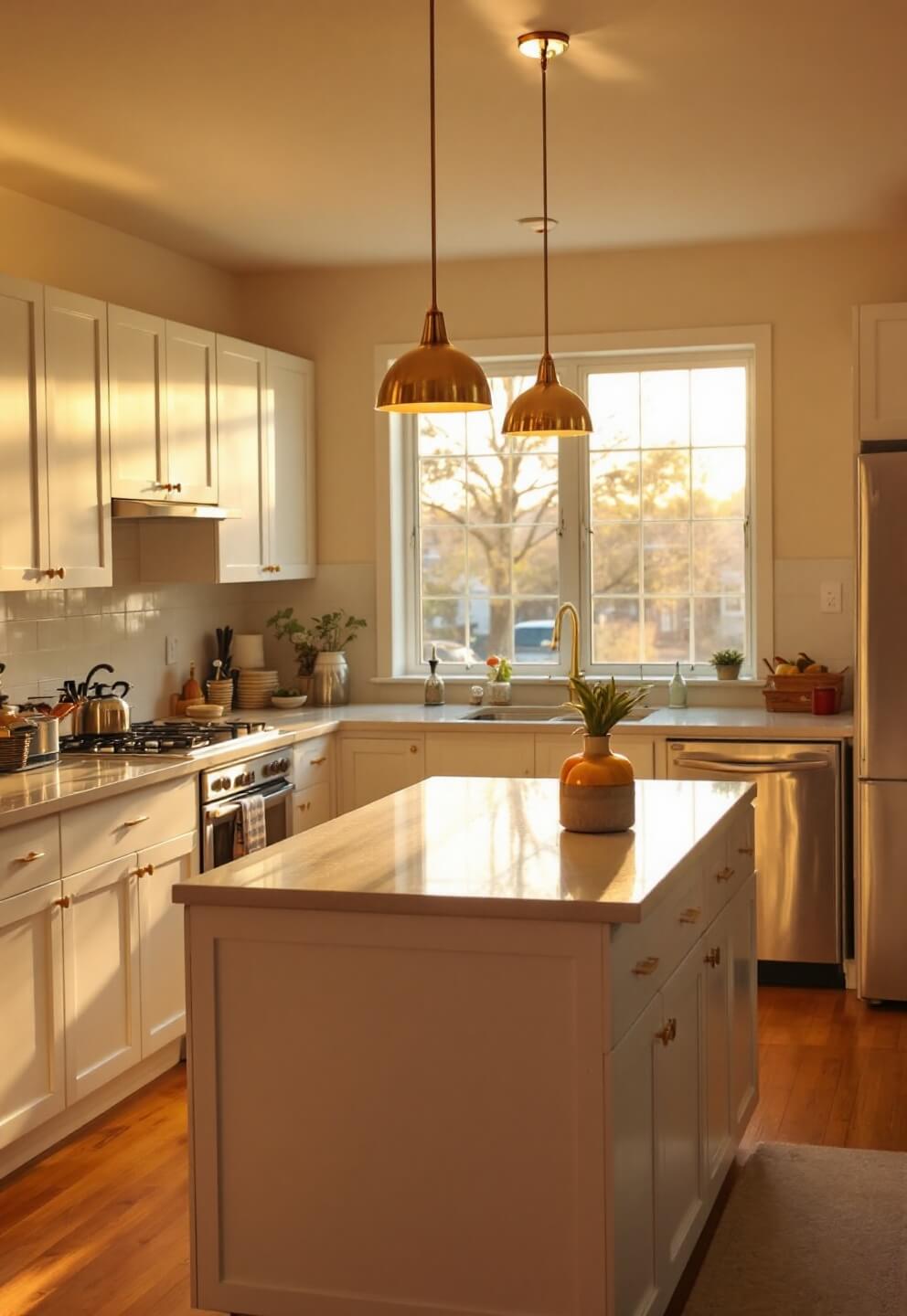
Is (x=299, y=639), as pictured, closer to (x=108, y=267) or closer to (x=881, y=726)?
(x=108, y=267)

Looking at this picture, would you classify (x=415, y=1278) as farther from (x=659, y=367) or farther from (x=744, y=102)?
(x=659, y=367)

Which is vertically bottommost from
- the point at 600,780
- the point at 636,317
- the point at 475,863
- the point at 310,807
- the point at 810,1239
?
the point at 810,1239

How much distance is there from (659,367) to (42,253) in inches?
97.9

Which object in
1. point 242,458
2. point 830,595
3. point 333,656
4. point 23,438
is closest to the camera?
point 23,438

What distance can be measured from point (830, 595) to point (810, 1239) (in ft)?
9.80

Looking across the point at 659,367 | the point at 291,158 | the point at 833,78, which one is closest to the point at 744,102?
the point at 833,78

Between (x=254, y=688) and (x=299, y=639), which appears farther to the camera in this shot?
(x=299, y=639)

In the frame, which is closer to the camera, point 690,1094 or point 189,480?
point 690,1094

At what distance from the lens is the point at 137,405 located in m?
4.89

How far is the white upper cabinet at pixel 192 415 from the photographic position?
512 cm

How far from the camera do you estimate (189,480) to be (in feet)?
17.2

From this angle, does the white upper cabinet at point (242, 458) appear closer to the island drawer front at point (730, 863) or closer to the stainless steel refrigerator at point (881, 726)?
the stainless steel refrigerator at point (881, 726)

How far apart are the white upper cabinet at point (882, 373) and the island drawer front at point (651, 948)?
7.88ft

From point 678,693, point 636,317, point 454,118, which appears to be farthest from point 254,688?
point 454,118
